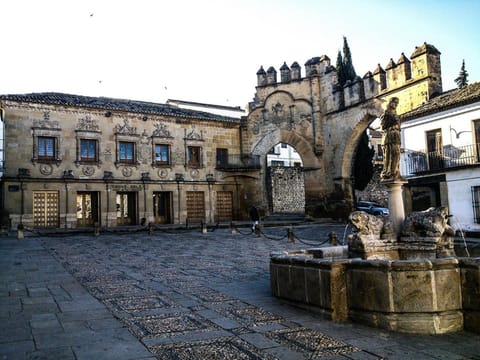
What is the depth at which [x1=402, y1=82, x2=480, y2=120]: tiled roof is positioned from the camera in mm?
17578

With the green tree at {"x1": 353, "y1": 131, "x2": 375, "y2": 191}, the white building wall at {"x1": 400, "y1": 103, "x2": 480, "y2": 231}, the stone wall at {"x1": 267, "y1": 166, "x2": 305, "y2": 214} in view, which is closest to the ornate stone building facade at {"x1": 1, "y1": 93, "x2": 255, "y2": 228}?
the stone wall at {"x1": 267, "y1": 166, "x2": 305, "y2": 214}

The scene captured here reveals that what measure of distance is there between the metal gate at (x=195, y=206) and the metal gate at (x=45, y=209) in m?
7.71

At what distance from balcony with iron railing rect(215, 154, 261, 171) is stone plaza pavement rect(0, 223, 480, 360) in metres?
19.9

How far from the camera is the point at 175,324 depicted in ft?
14.7

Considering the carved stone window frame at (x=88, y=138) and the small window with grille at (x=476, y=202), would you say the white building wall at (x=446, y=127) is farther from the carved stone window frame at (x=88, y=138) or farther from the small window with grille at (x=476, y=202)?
the carved stone window frame at (x=88, y=138)

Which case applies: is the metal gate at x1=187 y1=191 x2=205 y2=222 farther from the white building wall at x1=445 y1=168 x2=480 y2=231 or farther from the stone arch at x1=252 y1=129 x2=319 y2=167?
the white building wall at x1=445 y1=168 x2=480 y2=231

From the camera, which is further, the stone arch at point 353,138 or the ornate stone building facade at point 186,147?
the stone arch at point 353,138

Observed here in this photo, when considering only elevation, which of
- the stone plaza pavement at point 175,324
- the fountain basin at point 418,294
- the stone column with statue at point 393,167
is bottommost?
the stone plaza pavement at point 175,324

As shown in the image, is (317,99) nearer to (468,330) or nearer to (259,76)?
(259,76)

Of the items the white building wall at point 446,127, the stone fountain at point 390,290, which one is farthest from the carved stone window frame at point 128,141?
the stone fountain at point 390,290

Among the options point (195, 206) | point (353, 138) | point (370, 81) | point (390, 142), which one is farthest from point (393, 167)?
point (195, 206)

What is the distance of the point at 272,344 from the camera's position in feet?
12.5

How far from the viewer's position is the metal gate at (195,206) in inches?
1050

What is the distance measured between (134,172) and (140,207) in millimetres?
2093
